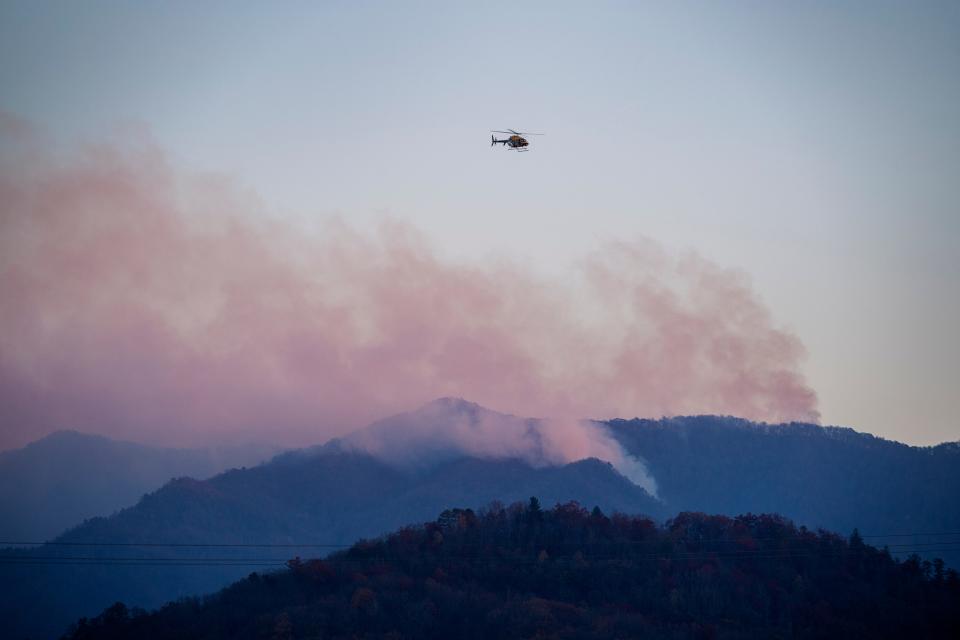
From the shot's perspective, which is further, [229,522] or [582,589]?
[229,522]

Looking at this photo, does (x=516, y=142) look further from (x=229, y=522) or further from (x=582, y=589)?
(x=229, y=522)

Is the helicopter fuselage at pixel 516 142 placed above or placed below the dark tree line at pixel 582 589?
above

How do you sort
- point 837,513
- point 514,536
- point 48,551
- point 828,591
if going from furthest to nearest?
point 837,513 → point 48,551 → point 514,536 → point 828,591

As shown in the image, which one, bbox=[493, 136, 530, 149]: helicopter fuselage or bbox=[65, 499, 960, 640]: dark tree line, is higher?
bbox=[493, 136, 530, 149]: helicopter fuselage

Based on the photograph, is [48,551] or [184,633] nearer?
[184,633]

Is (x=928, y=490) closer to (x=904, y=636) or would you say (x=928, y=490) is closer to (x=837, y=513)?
(x=837, y=513)

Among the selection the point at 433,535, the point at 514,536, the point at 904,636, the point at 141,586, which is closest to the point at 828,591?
the point at 904,636

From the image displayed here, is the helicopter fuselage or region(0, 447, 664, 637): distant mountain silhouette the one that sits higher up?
the helicopter fuselage

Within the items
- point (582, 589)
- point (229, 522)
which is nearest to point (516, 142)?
point (582, 589)
